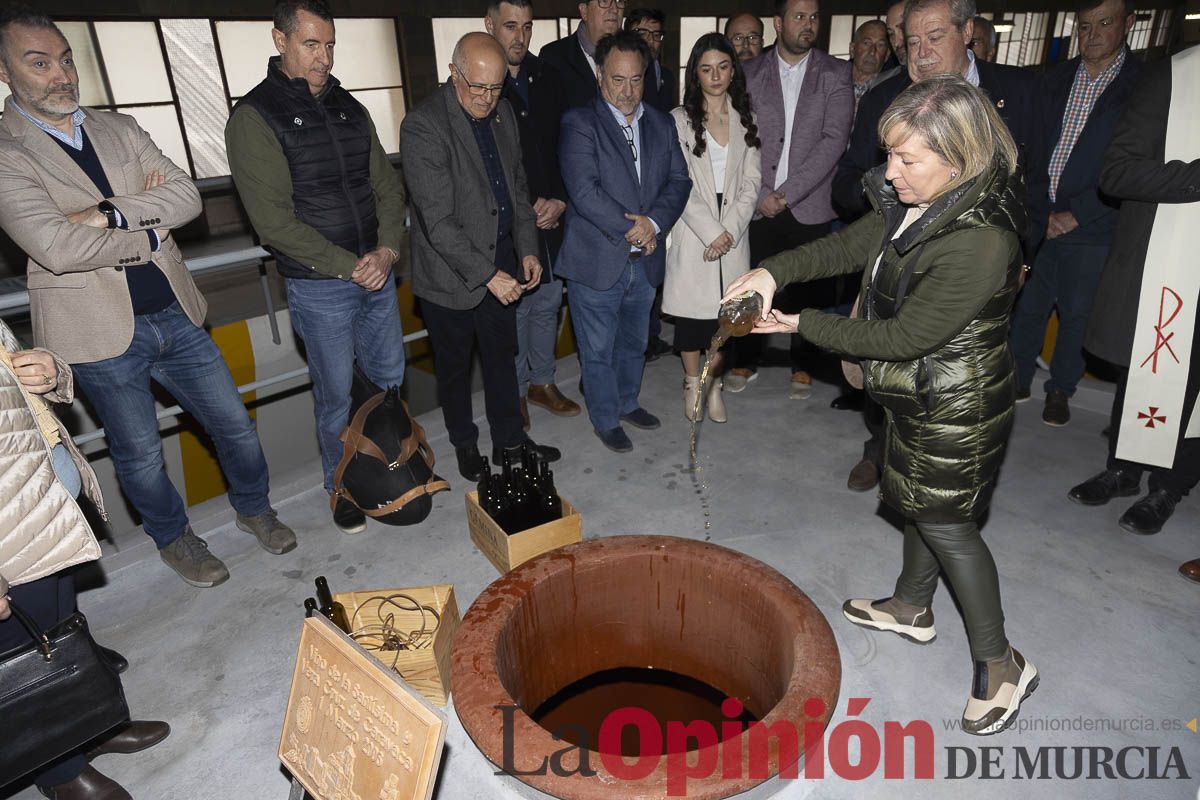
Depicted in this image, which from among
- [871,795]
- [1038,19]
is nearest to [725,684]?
[871,795]

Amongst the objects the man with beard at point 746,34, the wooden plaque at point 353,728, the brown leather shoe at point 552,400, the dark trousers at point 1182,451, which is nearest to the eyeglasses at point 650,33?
the man with beard at point 746,34

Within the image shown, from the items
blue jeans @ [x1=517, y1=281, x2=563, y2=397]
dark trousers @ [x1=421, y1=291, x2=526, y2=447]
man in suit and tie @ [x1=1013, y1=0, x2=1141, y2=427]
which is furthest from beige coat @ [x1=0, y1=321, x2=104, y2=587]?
man in suit and tie @ [x1=1013, y1=0, x2=1141, y2=427]

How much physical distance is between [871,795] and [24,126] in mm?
3238

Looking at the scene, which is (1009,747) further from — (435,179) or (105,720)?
(435,179)

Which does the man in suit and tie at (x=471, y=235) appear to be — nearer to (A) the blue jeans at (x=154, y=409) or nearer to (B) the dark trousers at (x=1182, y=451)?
(A) the blue jeans at (x=154, y=409)

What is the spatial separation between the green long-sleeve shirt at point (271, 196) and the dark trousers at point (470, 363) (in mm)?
548

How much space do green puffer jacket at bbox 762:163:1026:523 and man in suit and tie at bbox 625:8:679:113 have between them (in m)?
2.38

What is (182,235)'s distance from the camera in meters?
10.1

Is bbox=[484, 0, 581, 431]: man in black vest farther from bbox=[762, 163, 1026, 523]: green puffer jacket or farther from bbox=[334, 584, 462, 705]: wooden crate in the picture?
bbox=[762, 163, 1026, 523]: green puffer jacket

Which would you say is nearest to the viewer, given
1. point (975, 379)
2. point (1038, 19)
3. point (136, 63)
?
point (975, 379)

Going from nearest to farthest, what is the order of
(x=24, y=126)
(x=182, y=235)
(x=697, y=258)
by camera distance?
1. (x=24, y=126)
2. (x=697, y=258)
3. (x=182, y=235)

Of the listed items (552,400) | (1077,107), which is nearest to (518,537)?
(552,400)

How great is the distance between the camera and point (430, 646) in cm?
234

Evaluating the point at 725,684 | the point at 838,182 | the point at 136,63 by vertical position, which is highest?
the point at 136,63
